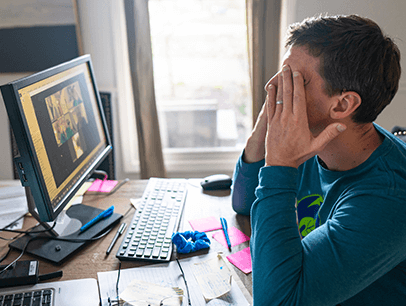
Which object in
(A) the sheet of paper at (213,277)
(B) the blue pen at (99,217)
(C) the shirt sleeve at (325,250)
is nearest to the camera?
(C) the shirt sleeve at (325,250)

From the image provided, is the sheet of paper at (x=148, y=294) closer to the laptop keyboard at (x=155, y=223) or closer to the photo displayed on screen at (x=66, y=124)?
the laptop keyboard at (x=155, y=223)

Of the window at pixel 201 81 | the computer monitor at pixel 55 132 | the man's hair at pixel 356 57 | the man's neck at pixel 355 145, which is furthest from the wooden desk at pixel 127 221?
the window at pixel 201 81

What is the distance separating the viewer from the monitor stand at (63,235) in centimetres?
92

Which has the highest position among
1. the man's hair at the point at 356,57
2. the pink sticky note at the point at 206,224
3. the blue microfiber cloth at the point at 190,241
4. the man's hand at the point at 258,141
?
the man's hair at the point at 356,57

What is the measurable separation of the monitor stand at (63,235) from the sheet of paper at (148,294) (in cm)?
24

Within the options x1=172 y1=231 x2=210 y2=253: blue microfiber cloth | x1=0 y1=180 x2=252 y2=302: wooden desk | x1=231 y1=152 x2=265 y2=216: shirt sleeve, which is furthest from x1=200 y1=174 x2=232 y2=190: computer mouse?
x1=172 y1=231 x2=210 y2=253: blue microfiber cloth

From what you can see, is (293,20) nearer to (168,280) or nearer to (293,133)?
(293,133)

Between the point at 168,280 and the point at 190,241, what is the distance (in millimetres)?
168

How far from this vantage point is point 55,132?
0.94 meters

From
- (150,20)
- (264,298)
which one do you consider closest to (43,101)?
(264,298)

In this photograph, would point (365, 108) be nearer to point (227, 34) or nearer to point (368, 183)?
point (368, 183)

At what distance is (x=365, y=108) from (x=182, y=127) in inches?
74.7

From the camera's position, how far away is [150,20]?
222cm

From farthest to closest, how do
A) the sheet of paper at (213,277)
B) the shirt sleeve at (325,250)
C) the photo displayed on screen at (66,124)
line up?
1. the photo displayed on screen at (66,124)
2. the sheet of paper at (213,277)
3. the shirt sleeve at (325,250)
